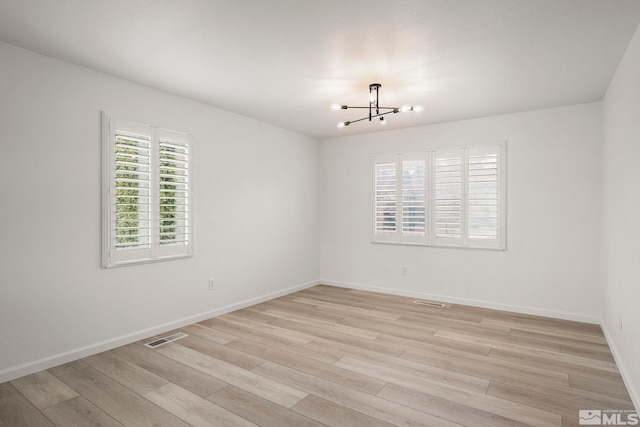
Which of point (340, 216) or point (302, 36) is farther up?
point (302, 36)

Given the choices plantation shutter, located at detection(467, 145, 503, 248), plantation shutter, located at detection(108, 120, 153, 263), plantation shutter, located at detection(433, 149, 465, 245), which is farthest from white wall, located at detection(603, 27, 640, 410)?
plantation shutter, located at detection(108, 120, 153, 263)

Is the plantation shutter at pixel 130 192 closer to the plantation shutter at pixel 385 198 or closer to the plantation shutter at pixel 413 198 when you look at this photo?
the plantation shutter at pixel 385 198

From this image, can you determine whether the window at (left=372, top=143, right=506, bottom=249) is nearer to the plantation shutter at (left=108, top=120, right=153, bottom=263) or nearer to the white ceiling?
the white ceiling

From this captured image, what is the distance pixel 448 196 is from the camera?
494 cm

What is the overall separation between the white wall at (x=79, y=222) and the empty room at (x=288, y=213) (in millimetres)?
17

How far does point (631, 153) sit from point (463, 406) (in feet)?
7.12

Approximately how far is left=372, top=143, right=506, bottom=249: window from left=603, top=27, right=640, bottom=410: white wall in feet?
3.96

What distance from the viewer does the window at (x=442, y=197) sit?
4.63m

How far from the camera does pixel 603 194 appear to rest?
3.85 m

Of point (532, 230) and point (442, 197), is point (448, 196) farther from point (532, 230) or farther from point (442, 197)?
point (532, 230)

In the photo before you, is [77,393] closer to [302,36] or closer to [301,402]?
[301,402]

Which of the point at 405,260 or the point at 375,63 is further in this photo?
the point at 405,260

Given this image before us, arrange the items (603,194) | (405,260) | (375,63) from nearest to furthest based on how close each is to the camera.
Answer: (375,63)
(603,194)
(405,260)

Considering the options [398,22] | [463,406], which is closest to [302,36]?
[398,22]
